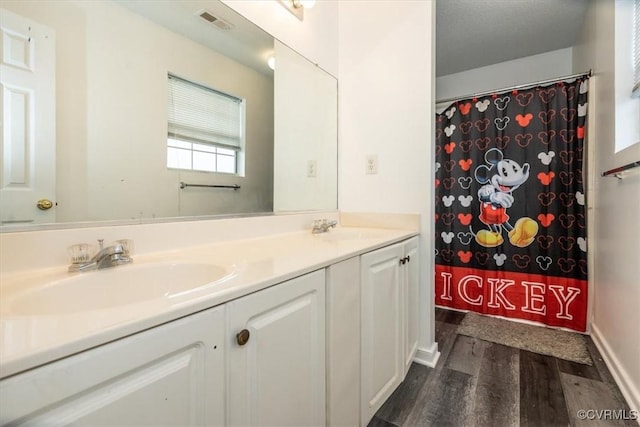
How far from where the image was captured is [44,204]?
2.57 feet

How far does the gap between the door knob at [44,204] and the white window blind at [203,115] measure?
425mm

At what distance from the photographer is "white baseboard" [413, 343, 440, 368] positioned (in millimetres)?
1595

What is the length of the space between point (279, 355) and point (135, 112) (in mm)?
918

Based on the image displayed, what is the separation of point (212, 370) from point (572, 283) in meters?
2.49

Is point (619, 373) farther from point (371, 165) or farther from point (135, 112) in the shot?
point (135, 112)

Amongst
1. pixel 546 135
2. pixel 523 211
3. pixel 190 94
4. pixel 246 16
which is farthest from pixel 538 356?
pixel 246 16

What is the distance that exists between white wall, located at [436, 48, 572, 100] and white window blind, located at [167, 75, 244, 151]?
2.54 metres

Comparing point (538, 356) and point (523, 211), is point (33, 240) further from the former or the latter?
point (523, 211)

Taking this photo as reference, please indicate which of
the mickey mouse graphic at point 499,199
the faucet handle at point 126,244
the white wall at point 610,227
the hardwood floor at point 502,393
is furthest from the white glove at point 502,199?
the faucet handle at point 126,244

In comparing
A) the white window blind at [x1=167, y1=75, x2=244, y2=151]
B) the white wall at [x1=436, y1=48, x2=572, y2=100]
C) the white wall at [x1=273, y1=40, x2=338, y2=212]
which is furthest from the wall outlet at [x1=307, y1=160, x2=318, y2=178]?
the white wall at [x1=436, y1=48, x2=572, y2=100]

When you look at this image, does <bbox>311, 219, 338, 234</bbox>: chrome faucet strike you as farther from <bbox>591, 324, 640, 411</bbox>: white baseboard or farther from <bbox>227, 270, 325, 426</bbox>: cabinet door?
<bbox>591, 324, 640, 411</bbox>: white baseboard

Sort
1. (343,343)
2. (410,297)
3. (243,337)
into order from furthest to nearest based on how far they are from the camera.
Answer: (410,297) → (343,343) → (243,337)

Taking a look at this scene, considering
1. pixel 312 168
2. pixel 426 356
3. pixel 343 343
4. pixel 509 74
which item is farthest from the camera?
pixel 509 74

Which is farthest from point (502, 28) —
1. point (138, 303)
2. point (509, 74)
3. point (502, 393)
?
point (138, 303)
